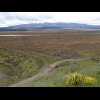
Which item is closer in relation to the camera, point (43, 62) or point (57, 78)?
point (57, 78)

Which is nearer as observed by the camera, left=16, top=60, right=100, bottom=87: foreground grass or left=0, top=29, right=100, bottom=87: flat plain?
left=16, top=60, right=100, bottom=87: foreground grass

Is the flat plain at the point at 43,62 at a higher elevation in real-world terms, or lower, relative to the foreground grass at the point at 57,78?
lower

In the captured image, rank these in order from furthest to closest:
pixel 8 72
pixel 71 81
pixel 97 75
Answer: pixel 8 72, pixel 97 75, pixel 71 81

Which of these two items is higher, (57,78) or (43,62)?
(57,78)

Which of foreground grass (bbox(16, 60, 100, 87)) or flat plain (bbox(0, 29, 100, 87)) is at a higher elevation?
foreground grass (bbox(16, 60, 100, 87))

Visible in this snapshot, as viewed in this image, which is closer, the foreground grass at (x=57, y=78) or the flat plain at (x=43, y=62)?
the foreground grass at (x=57, y=78)
